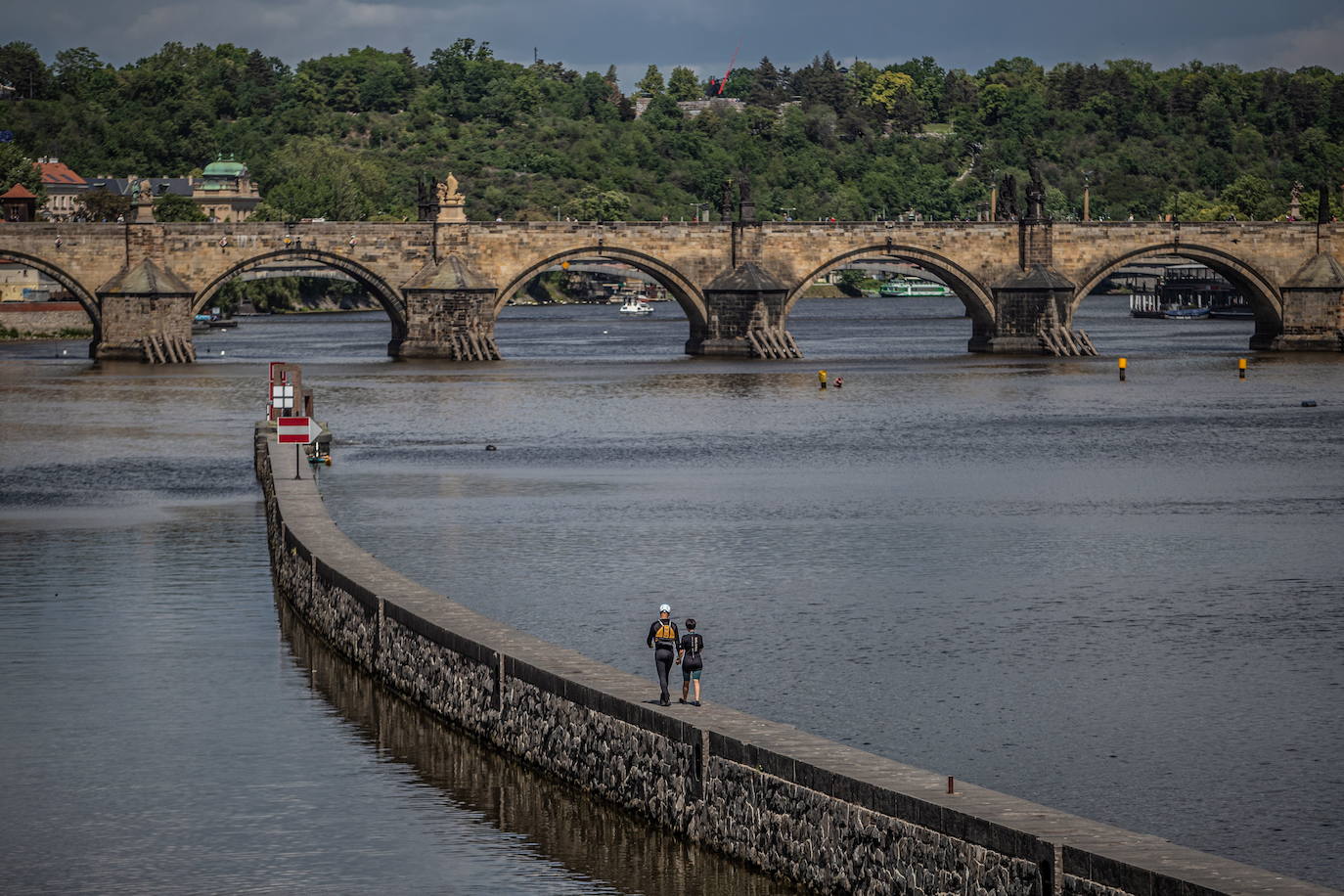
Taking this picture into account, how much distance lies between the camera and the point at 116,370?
96.3 m

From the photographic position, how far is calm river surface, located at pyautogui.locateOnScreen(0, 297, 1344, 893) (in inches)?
837

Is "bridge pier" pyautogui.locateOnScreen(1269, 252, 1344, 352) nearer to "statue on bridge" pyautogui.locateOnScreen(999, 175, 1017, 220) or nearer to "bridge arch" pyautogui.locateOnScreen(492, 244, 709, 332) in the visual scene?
"statue on bridge" pyautogui.locateOnScreen(999, 175, 1017, 220)

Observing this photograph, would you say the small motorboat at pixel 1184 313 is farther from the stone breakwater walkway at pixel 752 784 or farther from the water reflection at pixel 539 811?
the water reflection at pixel 539 811

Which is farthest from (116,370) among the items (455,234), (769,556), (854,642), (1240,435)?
(854,642)

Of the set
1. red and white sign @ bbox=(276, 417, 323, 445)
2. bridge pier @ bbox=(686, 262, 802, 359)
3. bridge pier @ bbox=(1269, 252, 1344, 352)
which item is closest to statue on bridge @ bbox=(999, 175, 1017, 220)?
bridge pier @ bbox=(686, 262, 802, 359)

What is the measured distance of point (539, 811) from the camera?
2161cm

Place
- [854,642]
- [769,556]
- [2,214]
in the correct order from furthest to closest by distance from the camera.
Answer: [2,214]
[769,556]
[854,642]

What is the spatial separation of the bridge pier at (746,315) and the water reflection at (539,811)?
76314mm

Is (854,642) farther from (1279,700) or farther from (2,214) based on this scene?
(2,214)

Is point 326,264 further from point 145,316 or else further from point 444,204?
point 145,316

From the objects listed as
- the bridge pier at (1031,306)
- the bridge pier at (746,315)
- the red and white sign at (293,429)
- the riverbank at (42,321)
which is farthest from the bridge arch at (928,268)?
the red and white sign at (293,429)

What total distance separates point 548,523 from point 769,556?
7049 mm

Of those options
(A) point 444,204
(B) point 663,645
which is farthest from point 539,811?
(A) point 444,204

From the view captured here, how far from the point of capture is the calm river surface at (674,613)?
21.3 metres
